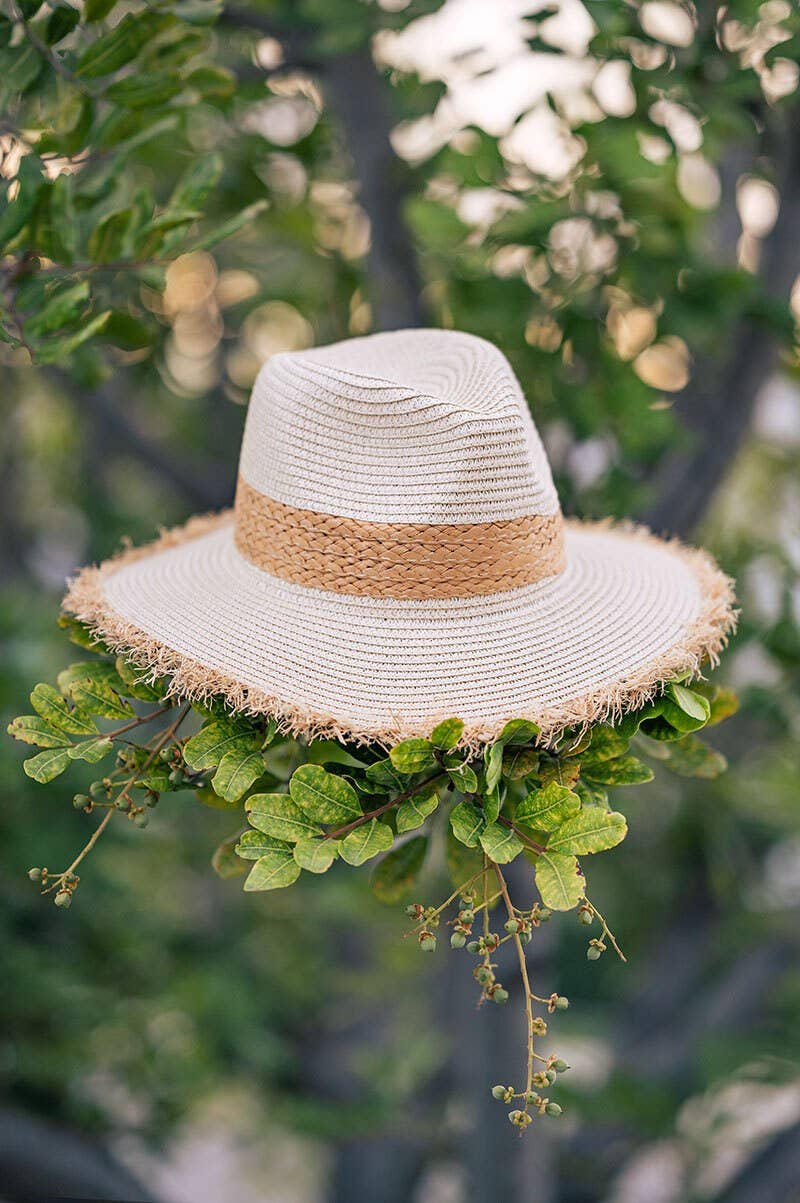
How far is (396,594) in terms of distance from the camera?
90 centimetres

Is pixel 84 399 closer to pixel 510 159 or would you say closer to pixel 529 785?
pixel 510 159

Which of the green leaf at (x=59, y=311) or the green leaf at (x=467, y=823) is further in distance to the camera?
the green leaf at (x=59, y=311)

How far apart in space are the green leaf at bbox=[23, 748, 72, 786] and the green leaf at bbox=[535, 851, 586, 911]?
37cm

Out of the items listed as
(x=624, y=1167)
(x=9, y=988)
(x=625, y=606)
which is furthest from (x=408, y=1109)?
(x=625, y=606)

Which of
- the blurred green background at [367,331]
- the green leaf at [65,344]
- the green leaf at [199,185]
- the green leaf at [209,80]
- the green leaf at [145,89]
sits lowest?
the blurred green background at [367,331]

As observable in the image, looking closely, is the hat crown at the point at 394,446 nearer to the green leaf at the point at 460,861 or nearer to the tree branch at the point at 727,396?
the green leaf at the point at 460,861

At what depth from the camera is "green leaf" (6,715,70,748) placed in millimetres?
856

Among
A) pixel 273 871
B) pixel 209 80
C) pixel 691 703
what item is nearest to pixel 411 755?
pixel 273 871

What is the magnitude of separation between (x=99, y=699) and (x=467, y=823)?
335 mm

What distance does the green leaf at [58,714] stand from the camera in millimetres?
863

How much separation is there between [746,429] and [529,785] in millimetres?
1325

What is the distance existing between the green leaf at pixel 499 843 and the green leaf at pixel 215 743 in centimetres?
20

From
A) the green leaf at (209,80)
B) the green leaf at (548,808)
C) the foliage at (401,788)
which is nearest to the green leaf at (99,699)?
the foliage at (401,788)

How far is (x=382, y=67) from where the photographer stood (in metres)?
1.88
